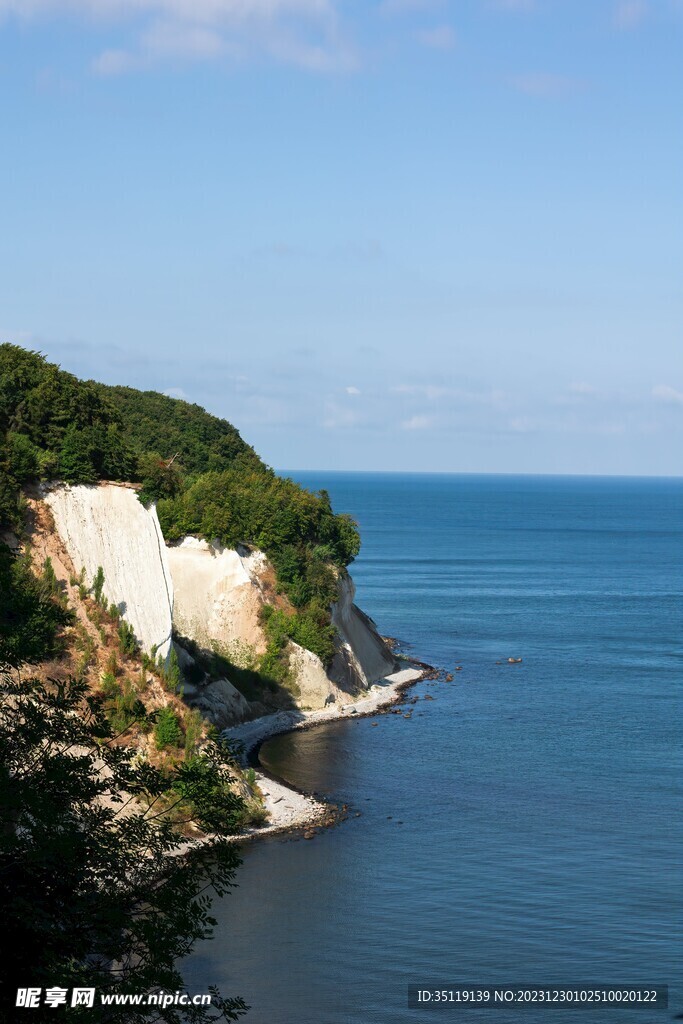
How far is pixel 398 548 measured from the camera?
191m

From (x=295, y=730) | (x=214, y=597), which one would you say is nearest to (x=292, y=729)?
(x=295, y=730)

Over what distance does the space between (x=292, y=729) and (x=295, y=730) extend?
19cm

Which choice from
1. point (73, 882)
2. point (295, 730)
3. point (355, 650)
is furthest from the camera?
point (355, 650)

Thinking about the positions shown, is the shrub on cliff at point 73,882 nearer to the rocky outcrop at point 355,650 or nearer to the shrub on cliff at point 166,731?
the shrub on cliff at point 166,731

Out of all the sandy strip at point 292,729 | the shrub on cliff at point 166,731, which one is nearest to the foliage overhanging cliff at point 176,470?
the sandy strip at point 292,729

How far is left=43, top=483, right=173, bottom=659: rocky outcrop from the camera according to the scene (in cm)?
5219

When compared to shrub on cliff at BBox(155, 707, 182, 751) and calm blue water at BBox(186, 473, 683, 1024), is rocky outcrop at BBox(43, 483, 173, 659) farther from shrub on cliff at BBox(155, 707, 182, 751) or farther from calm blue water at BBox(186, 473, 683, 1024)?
calm blue water at BBox(186, 473, 683, 1024)

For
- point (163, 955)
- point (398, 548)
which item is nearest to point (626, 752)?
point (163, 955)

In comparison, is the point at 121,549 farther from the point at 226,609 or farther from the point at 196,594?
the point at 226,609

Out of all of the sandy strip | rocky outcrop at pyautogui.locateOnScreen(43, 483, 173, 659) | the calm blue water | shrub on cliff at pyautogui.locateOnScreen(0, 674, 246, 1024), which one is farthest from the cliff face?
shrub on cliff at pyautogui.locateOnScreen(0, 674, 246, 1024)

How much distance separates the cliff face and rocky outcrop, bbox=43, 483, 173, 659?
1.8 inches

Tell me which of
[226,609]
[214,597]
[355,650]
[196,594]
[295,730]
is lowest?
[295,730]

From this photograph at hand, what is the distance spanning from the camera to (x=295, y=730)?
222ft

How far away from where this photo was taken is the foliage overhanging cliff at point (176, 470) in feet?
176
